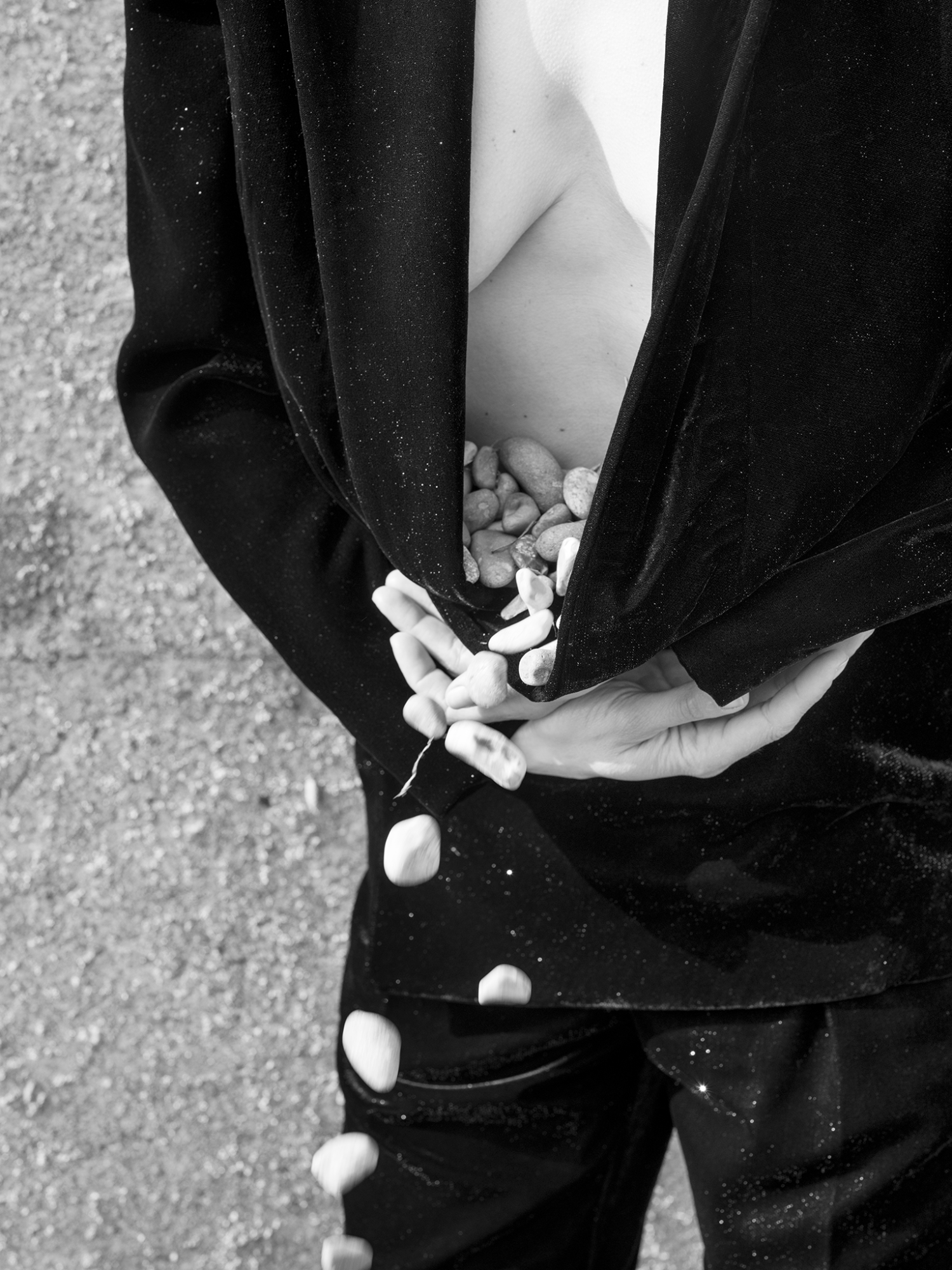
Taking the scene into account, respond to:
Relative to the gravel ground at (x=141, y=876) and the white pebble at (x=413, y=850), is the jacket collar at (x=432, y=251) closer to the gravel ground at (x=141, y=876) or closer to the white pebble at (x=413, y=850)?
the white pebble at (x=413, y=850)

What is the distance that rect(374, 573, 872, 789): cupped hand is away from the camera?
0.49 meters

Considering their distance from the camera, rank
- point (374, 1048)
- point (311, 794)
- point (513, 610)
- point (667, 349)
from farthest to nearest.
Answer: point (311, 794)
point (374, 1048)
point (513, 610)
point (667, 349)

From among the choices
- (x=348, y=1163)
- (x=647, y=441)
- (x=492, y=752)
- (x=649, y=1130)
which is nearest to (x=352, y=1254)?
(x=348, y=1163)

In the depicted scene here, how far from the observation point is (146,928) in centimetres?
91

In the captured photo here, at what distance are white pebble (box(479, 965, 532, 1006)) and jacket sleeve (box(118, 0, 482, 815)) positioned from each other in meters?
0.09

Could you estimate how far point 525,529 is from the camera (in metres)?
0.51

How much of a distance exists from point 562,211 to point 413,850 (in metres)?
0.29

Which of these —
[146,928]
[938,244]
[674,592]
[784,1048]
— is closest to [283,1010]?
[146,928]

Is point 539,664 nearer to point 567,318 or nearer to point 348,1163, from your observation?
point 567,318

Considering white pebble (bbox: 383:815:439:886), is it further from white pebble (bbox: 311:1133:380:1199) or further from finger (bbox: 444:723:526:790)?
white pebble (bbox: 311:1133:380:1199)

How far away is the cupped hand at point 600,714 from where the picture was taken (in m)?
0.49

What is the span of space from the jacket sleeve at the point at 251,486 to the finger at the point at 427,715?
0.02 m

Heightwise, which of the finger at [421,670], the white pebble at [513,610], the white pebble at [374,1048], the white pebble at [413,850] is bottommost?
the white pebble at [374,1048]

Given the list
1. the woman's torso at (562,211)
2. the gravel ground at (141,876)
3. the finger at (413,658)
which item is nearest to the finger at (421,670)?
the finger at (413,658)
